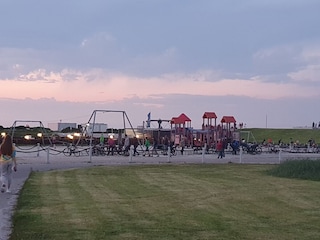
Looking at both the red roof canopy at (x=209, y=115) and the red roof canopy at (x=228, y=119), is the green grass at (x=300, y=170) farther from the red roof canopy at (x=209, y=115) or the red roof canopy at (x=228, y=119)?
the red roof canopy at (x=209, y=115)

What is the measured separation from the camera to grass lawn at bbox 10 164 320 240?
422 inches

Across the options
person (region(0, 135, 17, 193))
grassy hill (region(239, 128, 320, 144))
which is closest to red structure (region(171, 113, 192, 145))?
grassy hill (region(239, 128, 320, 144))

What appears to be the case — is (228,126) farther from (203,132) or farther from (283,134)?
(283,134)

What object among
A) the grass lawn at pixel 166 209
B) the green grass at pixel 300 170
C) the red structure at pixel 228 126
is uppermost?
the red structure at pixel 228 126

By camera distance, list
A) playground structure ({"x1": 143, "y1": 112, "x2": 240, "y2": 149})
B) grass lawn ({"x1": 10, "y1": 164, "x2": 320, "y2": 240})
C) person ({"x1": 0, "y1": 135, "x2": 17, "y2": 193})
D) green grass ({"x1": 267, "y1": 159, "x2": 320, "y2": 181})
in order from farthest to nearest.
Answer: playground structure ({"x1": 143, "y1": 112, "x2": 240, "y2": 149})
green grass ({"x1": 267, "y1": 159, "x2": 320, "y2": 181})
person ({"x1": 0, "y1": 135, "x2": 17, "y2": 193})
grass lawn ({"x1": 10, "y1": 164, "x2": 320, "y2": 240})

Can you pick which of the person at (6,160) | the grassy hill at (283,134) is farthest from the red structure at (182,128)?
the person at (6,160)

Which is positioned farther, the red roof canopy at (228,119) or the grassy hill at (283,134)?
the grassy hill at (283,134)

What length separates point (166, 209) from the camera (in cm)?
1359

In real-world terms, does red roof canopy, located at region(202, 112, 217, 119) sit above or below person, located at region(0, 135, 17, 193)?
above

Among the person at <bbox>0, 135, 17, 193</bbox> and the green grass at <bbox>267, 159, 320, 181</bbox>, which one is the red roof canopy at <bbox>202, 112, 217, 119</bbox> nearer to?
the green grass at <bbox>267, 159, 320, 181</bbox>

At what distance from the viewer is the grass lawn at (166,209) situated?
35.2 feet

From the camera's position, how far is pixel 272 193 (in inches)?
682

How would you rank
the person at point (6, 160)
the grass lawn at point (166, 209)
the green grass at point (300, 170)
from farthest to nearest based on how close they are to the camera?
the green grass at point (300, 170)
the person at point (6, 160)
the grass lawn at point (166, 209)

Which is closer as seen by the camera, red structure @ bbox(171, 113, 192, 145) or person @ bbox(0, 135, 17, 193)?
person @ bbox(0, 135, 17, 193)
